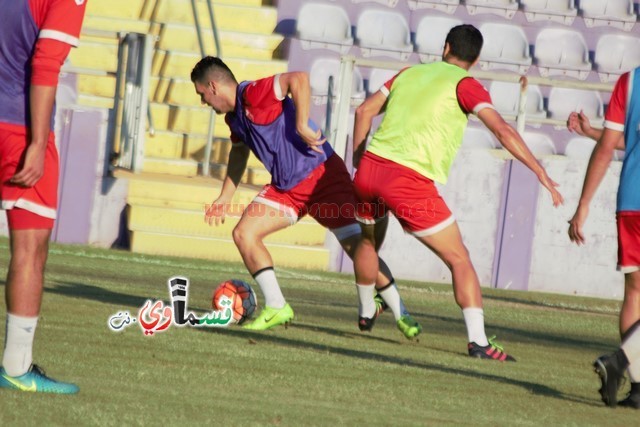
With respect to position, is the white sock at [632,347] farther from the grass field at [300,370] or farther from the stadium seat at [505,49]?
the stadium seat at [505,49]

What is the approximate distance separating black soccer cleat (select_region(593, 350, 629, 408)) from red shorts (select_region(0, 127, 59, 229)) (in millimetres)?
2874

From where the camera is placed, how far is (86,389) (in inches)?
250

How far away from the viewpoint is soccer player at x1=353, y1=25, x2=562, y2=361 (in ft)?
29.1

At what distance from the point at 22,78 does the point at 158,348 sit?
2586 mm

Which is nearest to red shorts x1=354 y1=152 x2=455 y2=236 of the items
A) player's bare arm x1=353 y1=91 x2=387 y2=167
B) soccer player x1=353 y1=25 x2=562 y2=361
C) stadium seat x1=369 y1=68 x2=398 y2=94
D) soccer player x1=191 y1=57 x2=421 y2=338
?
soccer player x1=353 y1=25 x2=562 y2=361

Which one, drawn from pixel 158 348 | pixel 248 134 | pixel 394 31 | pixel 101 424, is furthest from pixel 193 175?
pixel 101 424

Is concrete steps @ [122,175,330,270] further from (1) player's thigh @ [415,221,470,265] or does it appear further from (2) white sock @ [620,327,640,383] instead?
(2) white sock @ [620,327,640,383]

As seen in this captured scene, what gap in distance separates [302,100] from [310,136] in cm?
27

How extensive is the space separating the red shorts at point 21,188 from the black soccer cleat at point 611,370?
113 inches

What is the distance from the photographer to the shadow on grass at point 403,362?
775 cm

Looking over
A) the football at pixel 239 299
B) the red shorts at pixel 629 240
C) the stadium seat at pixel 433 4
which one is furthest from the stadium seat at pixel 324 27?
the red shorts at pixel 629 240

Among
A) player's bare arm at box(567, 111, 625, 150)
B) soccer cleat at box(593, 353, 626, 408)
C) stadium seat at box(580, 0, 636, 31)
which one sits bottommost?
soccer cleat at box(593, 353, 626, 408)

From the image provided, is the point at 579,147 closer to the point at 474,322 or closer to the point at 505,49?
the point at 505,49

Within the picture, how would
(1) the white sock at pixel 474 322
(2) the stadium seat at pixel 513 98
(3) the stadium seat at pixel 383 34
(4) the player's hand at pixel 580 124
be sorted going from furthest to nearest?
(2) the stadium seat at pixel 513 98, (3) the stadium seat at pixel 383 34, (1) the white sock at pixel 474 322, (4) the player's hand at pixel 580 124
